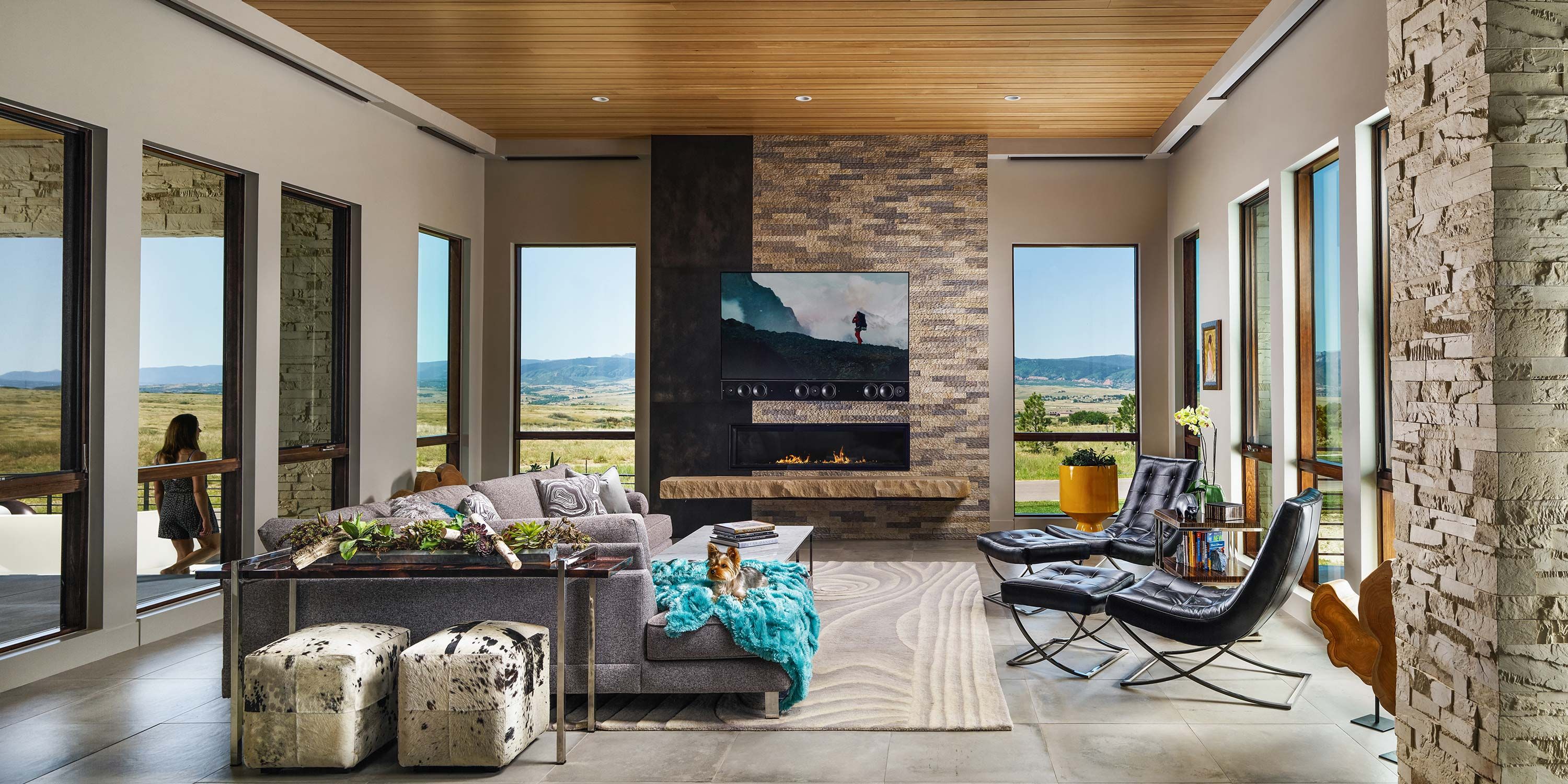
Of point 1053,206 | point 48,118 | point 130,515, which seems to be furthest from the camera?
point 1053,206

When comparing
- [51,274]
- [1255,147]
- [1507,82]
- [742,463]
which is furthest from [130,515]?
[1255,147]

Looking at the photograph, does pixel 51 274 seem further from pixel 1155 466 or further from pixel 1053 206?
pixel 1053 206

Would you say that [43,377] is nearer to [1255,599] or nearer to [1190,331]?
[1255,599]

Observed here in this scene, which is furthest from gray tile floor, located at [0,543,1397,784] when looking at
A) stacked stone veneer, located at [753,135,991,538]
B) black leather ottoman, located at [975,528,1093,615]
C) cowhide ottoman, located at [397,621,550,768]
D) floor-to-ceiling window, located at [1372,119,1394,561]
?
stacked stone veneer, located at [753,135,991,538]

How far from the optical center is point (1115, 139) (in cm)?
848

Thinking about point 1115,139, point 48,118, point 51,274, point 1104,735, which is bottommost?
point 1104,735

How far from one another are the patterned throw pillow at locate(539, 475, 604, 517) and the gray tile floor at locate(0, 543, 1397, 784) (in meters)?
2.36

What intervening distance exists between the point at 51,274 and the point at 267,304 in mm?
1409

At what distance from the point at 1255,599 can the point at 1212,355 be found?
3.98 m

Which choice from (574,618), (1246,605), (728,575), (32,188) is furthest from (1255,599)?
(32,188)

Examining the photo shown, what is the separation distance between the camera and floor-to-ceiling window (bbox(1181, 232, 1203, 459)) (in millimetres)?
8133

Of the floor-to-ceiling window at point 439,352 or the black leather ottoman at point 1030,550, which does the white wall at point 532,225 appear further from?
the black leather ottoman at point 1030,550

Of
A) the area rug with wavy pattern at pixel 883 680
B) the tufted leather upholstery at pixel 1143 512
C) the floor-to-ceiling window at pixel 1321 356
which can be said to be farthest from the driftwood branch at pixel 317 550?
the floor-to-ceiling window at pixel 1321 356

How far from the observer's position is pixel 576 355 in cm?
901
